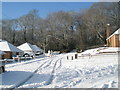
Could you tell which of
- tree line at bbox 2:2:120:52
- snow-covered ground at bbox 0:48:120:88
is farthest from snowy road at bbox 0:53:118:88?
tree line at bbox 2:2:120:52

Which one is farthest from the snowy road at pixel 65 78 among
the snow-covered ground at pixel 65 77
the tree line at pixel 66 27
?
the tree line at pixel 66 27

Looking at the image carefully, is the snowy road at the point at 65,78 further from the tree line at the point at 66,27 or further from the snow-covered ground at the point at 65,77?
the tree line at the point at 66,27

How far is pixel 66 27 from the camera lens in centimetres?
6197

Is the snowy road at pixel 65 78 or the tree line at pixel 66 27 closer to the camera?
the snowy road at pixel 65 78

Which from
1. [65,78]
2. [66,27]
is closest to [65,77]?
[65,78]

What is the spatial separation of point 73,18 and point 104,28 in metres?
13.1

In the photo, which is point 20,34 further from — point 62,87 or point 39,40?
point 62,87

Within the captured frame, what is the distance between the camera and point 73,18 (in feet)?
206

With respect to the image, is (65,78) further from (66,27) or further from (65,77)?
(66,27)

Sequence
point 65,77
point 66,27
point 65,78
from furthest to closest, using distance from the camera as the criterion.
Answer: point 66,27
point 65,77
point 65,78

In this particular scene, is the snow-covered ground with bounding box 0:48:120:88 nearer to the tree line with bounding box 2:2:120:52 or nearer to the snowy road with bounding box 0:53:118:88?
the snowy road with bounding box 0:53:118:88

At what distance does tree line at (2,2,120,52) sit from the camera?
54156mm

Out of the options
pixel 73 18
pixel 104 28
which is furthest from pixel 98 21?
pixel 73 18

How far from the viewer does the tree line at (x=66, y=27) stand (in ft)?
178
